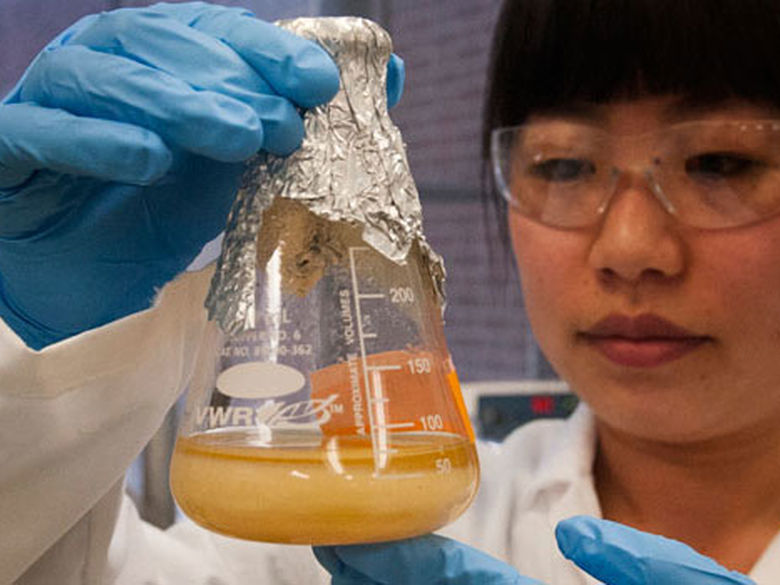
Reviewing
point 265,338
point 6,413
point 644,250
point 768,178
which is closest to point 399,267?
point 265,338

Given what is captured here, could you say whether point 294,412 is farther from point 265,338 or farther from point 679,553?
point 679,553

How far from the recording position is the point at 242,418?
2.37ft

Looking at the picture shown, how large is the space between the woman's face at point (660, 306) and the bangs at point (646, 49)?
0.11 ft

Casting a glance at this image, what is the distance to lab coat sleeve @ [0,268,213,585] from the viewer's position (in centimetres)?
90

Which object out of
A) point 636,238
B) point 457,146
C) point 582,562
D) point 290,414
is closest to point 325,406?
point 290,414

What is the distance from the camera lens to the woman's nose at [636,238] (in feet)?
4.01

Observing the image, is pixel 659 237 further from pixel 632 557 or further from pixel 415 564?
pixel 415 564

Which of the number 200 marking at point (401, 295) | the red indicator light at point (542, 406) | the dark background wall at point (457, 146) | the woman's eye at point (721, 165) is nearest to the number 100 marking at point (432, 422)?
the number 200 marking at point (401, 295)

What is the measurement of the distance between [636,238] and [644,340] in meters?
0.16

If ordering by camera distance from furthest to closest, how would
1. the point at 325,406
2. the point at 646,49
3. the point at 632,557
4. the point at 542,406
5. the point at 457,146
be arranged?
the point at 457,146, the point at 542,406, the point at 646,49, the point at 632,557, the point at 325,406

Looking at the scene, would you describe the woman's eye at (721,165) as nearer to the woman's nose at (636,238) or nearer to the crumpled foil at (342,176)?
the woman's nose at (636,238)

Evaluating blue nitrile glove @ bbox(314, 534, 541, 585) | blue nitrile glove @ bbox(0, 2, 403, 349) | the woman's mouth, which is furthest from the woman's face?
blue nitrile glove @ bbox(314, 534, 541, 585)

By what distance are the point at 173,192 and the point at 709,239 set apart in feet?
2.45

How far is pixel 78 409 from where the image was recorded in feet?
3.05
